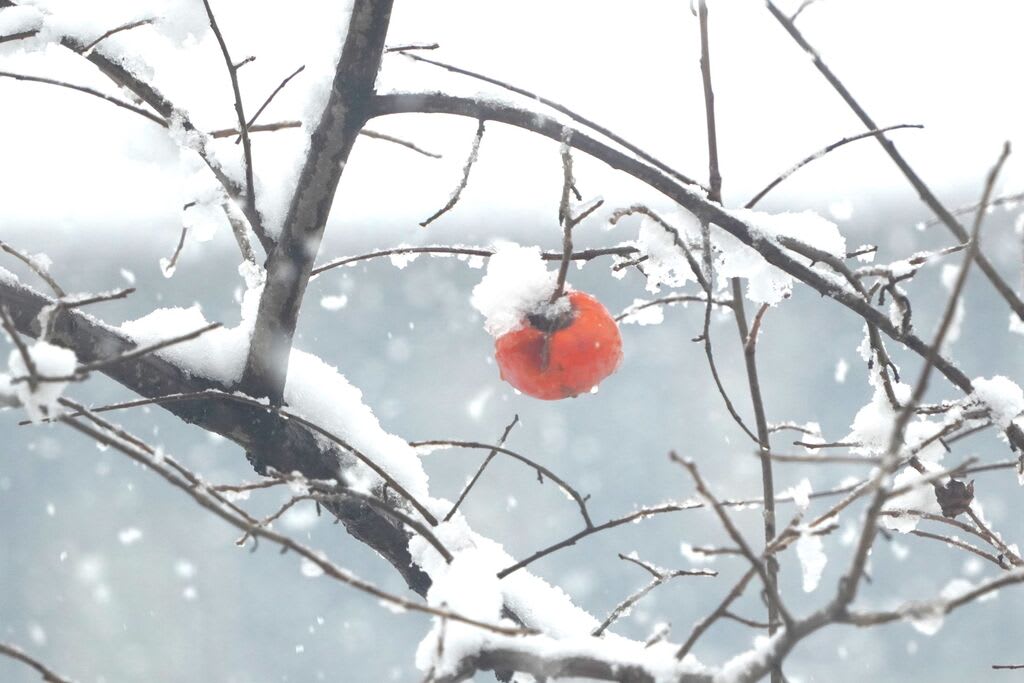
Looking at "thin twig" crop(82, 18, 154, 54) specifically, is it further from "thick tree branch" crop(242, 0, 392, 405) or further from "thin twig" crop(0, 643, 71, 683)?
"thin twig" crop(0, 643, 71, 683)

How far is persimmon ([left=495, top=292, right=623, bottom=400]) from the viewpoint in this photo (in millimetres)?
1069

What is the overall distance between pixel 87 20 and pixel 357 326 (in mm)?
13147

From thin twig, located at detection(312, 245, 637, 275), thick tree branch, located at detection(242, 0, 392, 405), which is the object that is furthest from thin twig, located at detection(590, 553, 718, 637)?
thick tree branch, located at detection(242, 0, 392, 405)

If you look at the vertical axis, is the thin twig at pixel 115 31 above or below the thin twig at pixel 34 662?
above

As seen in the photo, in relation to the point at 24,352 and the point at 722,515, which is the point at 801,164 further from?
the point at 24,352

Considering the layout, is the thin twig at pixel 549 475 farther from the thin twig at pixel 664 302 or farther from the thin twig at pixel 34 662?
the thin twig at pixel 34 662

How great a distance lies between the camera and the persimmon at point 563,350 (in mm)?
1069

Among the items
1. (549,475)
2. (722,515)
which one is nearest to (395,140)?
(549,475)

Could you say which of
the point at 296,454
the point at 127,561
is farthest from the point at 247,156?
the point at 127,561

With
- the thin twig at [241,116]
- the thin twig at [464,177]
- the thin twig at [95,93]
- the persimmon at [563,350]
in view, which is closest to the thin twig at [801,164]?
the persimmon at [563,350]

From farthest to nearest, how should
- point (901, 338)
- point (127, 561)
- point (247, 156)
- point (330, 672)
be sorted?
point (330, 672)
point (127, 561)
point (247, 156)
point (901, 338)

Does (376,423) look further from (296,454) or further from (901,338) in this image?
(901,338)

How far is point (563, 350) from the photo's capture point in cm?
106

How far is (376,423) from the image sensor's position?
4.19ft
